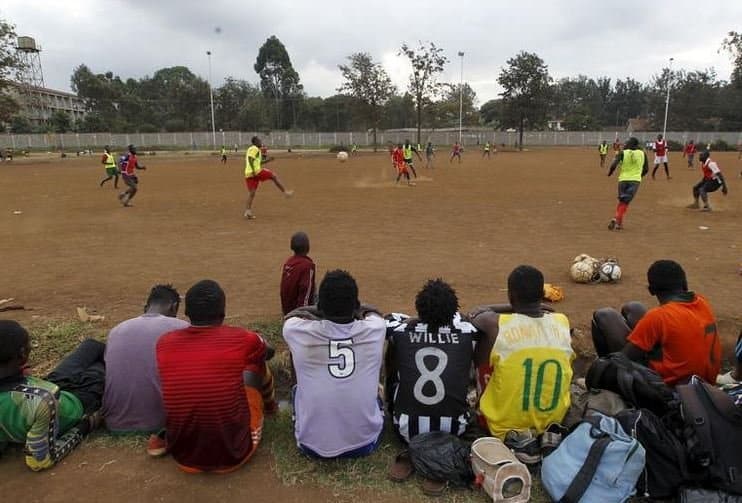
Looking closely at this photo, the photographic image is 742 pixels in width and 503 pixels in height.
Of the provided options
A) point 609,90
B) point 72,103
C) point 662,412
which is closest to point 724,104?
point 609,90

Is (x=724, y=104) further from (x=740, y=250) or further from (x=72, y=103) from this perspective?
(x=72, y=103)

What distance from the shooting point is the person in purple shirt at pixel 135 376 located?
344 cm

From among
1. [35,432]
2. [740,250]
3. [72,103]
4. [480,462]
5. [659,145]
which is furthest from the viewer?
[72,103]

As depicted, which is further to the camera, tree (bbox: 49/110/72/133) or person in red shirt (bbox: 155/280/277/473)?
tree (bbox: 49/110/72/133)

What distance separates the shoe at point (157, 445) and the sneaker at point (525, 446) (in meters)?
2.22

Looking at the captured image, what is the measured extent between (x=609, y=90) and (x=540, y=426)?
429 ft

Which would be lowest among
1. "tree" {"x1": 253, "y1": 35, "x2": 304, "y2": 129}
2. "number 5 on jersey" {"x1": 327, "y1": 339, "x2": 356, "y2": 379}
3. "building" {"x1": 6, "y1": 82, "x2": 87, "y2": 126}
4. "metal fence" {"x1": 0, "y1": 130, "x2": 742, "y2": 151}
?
"number 5 on jersey" {"x1": 327, "y1": 339, "x2": 356, "y2": 379}

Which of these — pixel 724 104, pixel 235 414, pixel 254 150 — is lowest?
pixel 235 414

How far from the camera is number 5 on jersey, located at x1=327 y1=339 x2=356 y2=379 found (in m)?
3.13

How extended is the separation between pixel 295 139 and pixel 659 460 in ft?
215

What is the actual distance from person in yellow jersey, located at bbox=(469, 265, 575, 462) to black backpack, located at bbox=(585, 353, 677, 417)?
40cm

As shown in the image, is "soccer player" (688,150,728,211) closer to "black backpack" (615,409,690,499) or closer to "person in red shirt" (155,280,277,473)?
"black backpack" (615,409,690,499)

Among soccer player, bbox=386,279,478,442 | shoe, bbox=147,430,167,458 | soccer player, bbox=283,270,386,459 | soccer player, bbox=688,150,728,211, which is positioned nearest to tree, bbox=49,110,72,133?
soccer player, bbox=688,150,728,211

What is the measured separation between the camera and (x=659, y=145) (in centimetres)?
2175
